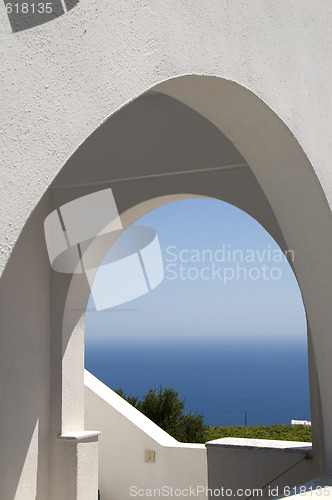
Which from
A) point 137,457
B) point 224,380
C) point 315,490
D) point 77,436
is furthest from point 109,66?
point 224,380

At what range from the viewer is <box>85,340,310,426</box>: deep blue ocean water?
77938mm

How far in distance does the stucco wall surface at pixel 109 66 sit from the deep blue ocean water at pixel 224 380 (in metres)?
57.6

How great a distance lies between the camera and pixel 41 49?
5.93 ft

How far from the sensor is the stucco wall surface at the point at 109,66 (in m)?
A: 1.71

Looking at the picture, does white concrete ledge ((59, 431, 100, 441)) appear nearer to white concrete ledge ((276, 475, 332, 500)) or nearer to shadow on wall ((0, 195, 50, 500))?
shadow on wall ((0, 195, 50, 500))

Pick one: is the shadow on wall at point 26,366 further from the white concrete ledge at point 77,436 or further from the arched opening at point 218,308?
the arched opening at point 218,308

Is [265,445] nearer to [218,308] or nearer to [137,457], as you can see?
[137,457]

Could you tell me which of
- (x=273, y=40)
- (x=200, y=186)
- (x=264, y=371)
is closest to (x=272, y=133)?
(x=273, y=40)

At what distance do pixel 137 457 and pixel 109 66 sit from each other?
6857mm

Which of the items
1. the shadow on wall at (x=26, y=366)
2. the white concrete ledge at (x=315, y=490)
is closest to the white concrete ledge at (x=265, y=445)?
the shadow on wall at (x=26, y=366)

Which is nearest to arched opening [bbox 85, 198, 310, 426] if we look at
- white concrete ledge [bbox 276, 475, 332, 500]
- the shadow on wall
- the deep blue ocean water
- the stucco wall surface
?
the deep blue ocean water

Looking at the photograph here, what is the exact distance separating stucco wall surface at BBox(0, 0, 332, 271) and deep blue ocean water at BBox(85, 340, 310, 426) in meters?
57.6

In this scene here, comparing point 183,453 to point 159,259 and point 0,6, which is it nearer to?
point 159,259

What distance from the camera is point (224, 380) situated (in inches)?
4136
